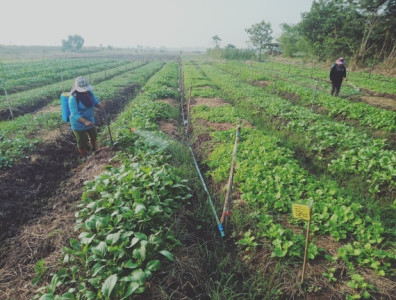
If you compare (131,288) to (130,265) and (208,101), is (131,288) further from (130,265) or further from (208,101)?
(208,101)

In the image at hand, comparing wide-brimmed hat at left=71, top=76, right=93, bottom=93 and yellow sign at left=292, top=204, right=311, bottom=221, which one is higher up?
wide-brimmed hat at left=71, top=76, right=93, bottom=93

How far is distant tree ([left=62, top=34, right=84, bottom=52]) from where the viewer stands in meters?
87.6

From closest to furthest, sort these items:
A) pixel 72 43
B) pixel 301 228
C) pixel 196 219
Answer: pixel 301 228, pixel 196 219, pixel 72 43

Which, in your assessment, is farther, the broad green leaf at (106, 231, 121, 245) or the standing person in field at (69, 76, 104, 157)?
the standing person in field at (69, 76, 104, 157)

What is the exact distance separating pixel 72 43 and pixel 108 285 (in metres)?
107

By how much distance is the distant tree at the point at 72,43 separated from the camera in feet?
287

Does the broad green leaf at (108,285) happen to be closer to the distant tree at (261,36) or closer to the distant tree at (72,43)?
the distant tree at (261,36)

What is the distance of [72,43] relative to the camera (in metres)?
88.6

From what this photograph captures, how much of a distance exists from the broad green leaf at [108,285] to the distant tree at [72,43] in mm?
104204

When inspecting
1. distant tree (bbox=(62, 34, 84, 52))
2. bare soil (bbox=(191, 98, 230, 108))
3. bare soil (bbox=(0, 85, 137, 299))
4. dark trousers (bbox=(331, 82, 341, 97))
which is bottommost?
bare soil (bbox=(0, 85, 137, 299))

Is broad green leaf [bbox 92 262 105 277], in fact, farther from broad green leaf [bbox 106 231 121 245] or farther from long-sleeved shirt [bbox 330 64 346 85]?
long-sleeved shirt [bbox 330 64 346 85]

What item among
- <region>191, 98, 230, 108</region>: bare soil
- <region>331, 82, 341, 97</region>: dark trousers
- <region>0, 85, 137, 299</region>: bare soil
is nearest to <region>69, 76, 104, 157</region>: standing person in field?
<region>0, 85, 137, 299</region>: bare soil

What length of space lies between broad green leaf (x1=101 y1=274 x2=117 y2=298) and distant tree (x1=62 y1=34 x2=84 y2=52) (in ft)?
342

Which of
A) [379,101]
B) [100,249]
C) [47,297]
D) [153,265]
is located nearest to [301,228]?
[153,265]
